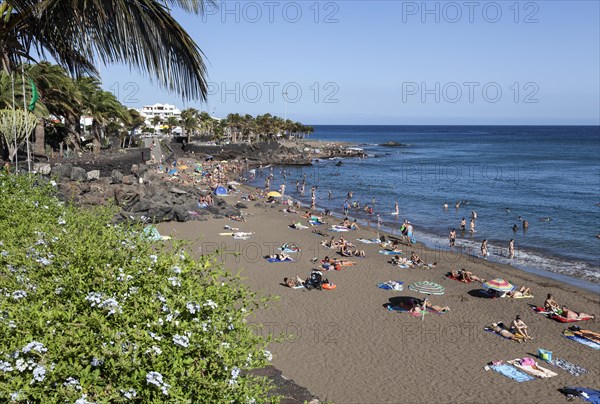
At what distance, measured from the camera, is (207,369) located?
4.43m

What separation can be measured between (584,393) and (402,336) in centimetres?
546

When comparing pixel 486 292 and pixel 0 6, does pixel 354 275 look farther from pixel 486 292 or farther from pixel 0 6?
pixel 0 6

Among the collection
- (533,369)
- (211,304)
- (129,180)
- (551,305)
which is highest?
(211,304)

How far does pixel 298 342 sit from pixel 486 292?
10.0m

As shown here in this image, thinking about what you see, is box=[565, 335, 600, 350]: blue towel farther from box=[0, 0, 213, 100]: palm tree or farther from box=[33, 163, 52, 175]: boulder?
box=[33, 163, 52, 175]: boulder

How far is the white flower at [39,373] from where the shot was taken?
3.75 meters

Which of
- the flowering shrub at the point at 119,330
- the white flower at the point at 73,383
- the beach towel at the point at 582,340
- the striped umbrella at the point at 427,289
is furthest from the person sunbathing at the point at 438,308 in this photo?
the white flower at the point at 73,383

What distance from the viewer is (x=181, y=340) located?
409cm

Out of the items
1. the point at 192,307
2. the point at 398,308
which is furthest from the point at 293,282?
the point at 192,307

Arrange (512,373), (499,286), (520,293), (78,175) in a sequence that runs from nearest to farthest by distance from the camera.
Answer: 1. (512,373)
2. (499,286)
3. (520,293)
4. (78,175)

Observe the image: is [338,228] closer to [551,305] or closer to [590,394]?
[551,305]

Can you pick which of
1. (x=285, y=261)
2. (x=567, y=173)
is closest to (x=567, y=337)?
(x=285, y=261)

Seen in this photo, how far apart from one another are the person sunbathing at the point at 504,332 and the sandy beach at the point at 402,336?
26 centimetres

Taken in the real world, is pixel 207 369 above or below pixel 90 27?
below
